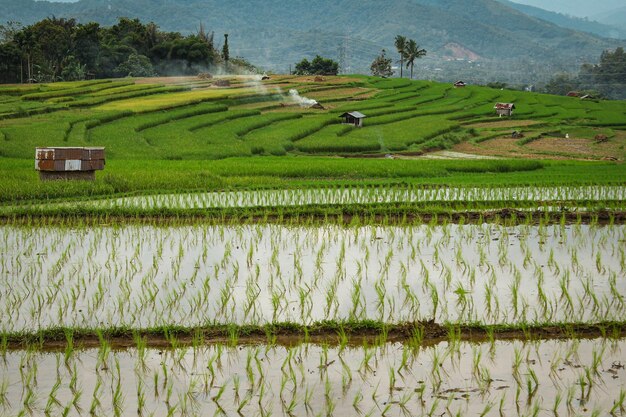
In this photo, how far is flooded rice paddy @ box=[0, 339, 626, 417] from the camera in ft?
14.3

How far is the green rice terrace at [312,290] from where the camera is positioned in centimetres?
460

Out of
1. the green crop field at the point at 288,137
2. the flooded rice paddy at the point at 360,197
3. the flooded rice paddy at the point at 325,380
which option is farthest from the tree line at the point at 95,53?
the flooded rice paddy at the point at 325,380

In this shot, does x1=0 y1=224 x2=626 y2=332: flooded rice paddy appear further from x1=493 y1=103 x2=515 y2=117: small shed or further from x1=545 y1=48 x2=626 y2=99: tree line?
x1=545 y1=48 x2=626 y2=99: tree line

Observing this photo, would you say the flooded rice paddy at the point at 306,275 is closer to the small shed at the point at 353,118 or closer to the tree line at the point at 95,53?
the small shed at the point at 353,118

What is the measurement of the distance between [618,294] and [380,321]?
7.24 ft

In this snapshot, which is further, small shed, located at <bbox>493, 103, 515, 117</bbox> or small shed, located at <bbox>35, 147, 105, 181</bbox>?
small shed, located at <bbox>493, 103, 515, 117</bbox>

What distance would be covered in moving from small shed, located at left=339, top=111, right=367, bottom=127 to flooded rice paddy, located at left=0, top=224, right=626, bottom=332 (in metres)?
18.5

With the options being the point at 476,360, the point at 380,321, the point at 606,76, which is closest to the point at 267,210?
the point at 380,321

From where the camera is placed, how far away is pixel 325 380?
15.7ft

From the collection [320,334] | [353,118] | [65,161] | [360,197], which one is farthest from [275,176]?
[353,118]

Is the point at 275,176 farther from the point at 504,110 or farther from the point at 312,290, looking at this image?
the point at 504,110

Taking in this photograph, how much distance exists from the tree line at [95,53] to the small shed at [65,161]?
35.4m

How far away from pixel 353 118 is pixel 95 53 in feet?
101

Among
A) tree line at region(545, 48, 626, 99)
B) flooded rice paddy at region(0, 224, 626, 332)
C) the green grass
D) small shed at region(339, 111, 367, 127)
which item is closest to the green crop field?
the green grass
